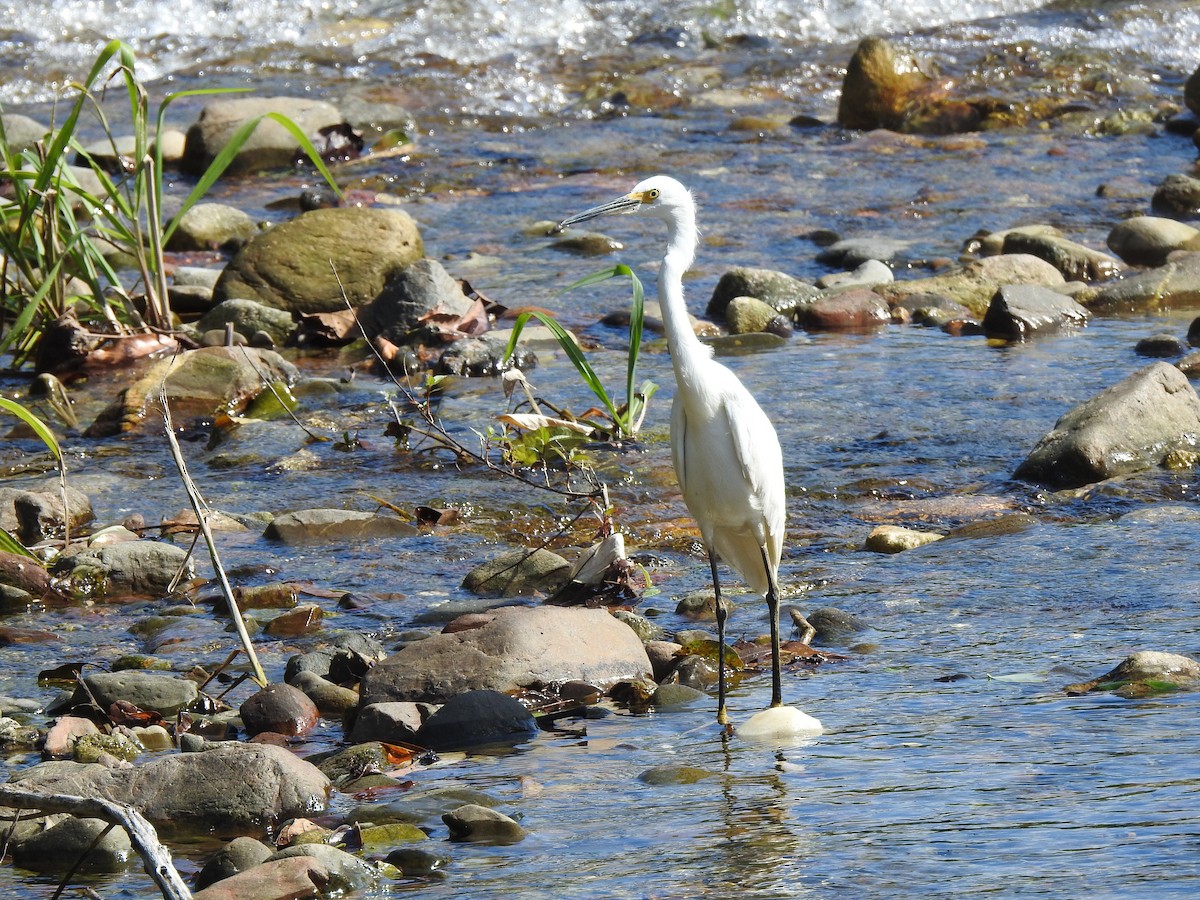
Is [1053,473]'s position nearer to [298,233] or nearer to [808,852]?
[808,852]

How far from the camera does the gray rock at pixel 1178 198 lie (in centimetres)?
1053

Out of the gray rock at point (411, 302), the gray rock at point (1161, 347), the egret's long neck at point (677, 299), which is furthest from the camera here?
the gray rock at point (411, 302)

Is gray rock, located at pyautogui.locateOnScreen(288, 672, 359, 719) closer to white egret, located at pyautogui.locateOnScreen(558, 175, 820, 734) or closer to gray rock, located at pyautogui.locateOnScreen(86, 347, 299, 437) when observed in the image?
white egret, located at pyautogui.locateOnScreen(558, 175, 820, 734)

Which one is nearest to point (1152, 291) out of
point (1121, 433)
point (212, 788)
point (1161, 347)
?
point (1161, 347)

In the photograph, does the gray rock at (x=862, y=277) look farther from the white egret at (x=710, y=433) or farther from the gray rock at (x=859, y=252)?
the white egret at (x=710, y=433)

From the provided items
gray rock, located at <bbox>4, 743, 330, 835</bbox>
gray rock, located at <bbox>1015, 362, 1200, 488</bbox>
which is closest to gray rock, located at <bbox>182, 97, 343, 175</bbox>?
gray rock, located at <bbox>1015, 362, 1200, 488</bbox>

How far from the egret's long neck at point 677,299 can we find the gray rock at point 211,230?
6.35 metres

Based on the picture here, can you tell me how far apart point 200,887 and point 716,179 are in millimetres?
9601

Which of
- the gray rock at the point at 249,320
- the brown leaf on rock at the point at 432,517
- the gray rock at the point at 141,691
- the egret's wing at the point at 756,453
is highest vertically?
the egret's wing at the point at 756,453

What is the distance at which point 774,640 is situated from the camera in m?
4.11

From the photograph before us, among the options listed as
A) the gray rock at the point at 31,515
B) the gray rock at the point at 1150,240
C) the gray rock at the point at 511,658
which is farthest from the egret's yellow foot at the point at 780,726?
the gray rock at the point at 1150,240

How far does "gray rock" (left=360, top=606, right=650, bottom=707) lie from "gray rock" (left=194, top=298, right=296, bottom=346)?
4.22 metres

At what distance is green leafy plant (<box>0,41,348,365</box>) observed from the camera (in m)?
6.58

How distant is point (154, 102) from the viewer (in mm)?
15617
